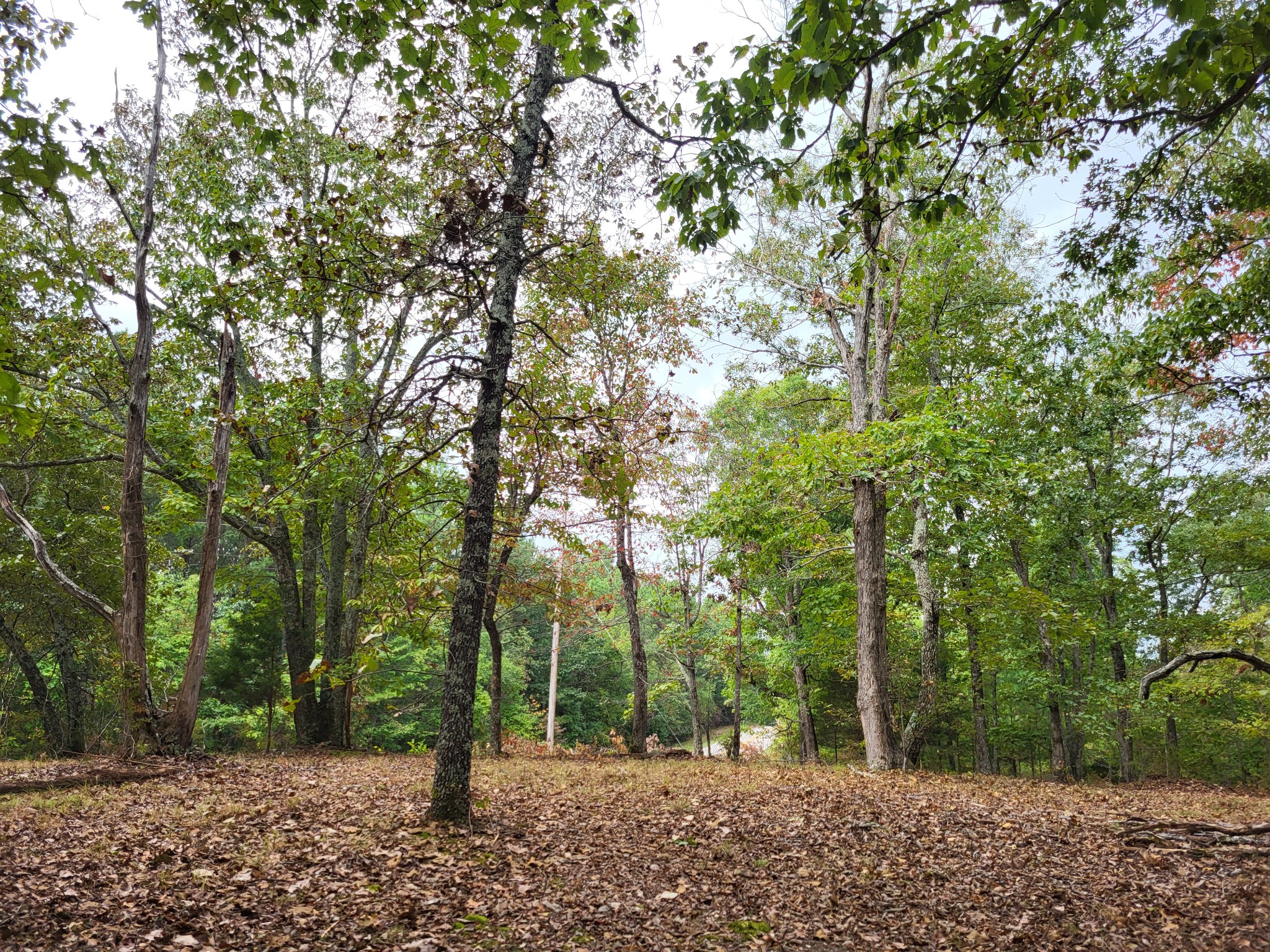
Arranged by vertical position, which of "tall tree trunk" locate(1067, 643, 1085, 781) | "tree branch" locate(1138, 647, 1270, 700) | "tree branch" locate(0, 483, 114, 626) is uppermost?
"tree branch" locate(0, 483, 114, 626)

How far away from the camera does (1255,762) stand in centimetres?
2775

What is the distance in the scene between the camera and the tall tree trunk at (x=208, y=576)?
30.0ft

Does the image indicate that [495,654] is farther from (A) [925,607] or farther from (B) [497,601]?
(A) [925,607]

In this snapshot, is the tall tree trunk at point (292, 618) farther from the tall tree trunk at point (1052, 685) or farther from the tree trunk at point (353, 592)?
the tall tree trunk at point (1052, 685)

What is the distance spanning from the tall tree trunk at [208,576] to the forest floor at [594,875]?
1.45m

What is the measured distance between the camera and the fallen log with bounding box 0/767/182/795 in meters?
7.12

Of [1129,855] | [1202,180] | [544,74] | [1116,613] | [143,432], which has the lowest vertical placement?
[1129,855]

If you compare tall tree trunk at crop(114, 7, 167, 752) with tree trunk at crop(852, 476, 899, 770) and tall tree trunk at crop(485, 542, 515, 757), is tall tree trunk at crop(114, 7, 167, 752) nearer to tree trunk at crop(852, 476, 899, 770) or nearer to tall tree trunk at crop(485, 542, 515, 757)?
tall tree trunk at crop(485, 542, 515, 757)

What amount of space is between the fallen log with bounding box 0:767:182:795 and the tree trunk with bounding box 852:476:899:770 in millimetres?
10252

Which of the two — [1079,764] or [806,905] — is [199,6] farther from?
[1079,764]

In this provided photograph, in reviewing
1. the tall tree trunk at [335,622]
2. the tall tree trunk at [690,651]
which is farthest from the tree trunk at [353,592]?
the tall tree trunk at [690,651]

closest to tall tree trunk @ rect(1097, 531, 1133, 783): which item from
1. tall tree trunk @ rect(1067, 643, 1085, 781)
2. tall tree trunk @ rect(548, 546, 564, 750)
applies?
tall tree trunk @ rect(1067, 643, 1085, 781)

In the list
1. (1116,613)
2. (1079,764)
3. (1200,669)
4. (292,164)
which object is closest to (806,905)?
(292,164)

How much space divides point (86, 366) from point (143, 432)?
339cm
